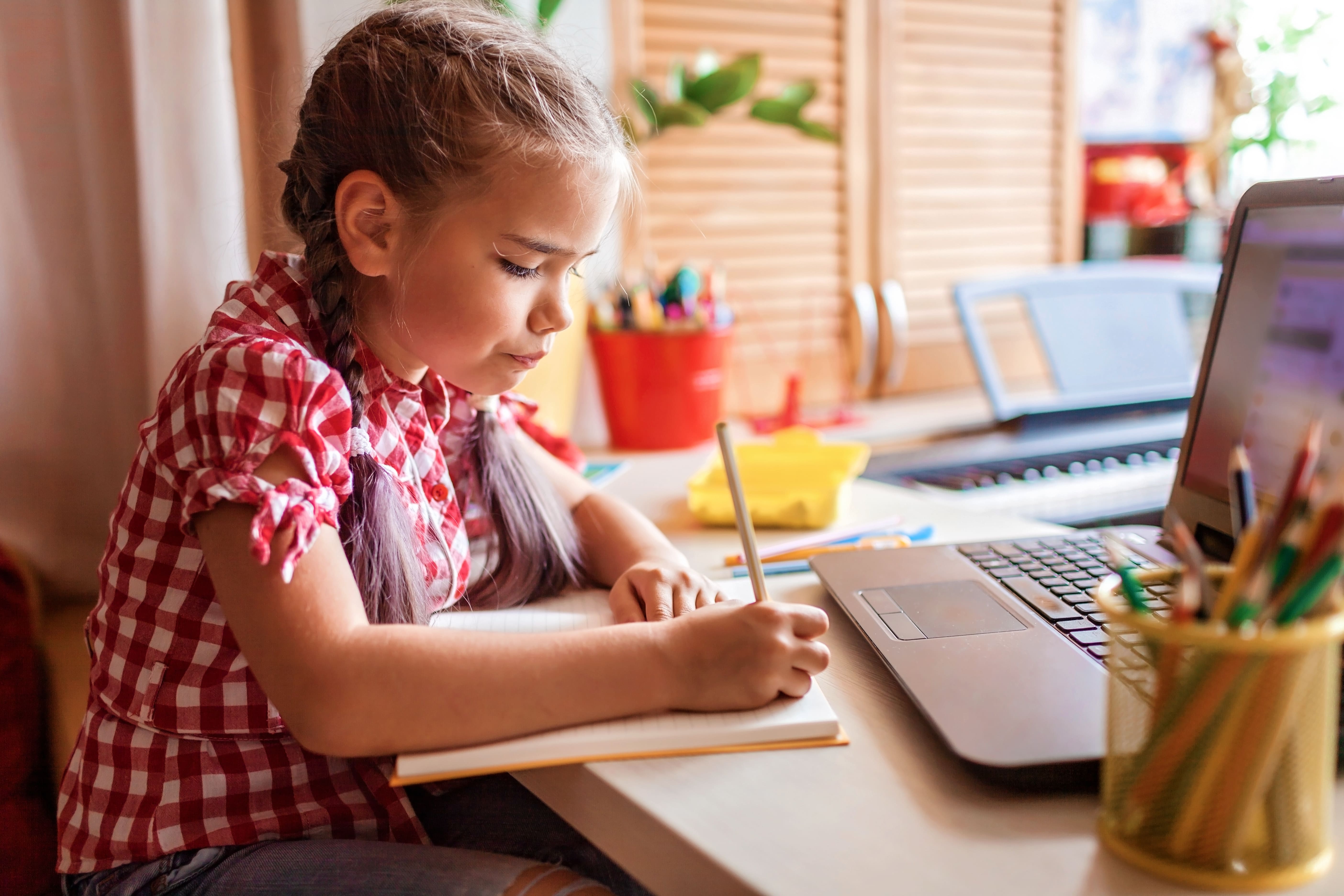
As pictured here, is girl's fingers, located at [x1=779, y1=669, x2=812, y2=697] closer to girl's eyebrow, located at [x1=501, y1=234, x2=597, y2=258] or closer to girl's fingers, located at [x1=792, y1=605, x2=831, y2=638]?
girl's fingers, located at [x1=792, y1=605, x2=831, y2=638]

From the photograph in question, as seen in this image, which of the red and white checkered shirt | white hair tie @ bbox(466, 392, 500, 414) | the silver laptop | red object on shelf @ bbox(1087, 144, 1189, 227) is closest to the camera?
the silver laptop

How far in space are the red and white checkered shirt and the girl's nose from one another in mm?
155

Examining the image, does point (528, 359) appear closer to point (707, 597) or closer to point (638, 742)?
point (707, 597)

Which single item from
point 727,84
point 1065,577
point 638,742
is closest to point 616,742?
point 638,742

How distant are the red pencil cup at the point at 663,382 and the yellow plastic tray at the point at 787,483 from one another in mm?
254

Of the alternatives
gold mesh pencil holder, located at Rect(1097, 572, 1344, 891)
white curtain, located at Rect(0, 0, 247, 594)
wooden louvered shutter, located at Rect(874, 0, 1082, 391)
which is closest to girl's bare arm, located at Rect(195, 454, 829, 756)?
gold mesh pencil holder, located at Rect(1097, 572, 1344, 891)

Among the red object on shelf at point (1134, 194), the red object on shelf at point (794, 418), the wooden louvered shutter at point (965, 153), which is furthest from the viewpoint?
the red object on shelf at point (1134, 194)

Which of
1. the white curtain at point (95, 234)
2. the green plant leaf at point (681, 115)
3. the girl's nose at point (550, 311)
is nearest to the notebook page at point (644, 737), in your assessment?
the girl's nose at point (550, 311)

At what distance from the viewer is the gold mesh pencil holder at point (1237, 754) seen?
357mm

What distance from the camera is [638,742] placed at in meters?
0.51

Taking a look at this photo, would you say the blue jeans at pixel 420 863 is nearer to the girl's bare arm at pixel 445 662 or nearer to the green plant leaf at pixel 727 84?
the girl's bare arm at pixel 445 662

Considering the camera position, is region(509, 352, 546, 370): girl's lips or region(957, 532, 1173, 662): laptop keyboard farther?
region(509, 352, 546, 370): girl's lips

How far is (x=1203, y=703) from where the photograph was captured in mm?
366

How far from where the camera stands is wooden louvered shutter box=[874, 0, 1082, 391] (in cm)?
175
